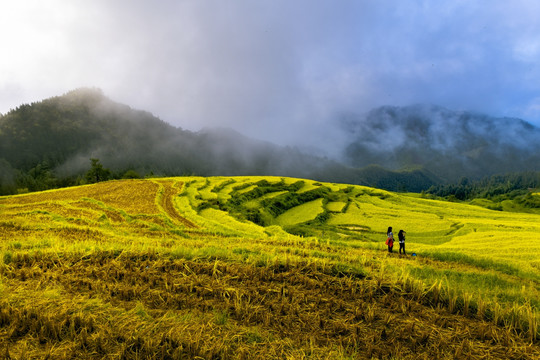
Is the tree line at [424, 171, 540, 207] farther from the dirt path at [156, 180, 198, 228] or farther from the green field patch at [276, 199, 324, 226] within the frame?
the dirt path at [156, 180, 198, 228]

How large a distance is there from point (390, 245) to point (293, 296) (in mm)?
8670

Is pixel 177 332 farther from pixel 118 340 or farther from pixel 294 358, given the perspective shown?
pixel 294 358

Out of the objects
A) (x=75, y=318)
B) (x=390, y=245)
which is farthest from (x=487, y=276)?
(x=75, y=318)

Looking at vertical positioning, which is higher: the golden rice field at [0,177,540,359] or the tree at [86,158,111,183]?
the tree at [86,158,111,183]

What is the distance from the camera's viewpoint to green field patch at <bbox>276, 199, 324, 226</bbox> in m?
29.7

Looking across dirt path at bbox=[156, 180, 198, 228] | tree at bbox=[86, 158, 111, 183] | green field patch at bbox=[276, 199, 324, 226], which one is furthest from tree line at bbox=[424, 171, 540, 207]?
tree at bbox=[86, 158, 111, 183]

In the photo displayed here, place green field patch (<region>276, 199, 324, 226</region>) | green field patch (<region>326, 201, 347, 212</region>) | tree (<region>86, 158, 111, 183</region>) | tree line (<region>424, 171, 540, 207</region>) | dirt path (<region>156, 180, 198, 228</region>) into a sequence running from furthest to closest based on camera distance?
tree line (<region>424, 171, 540, 207</region>) → tree (<region>86, 158, 111, 183</region>) → green field patch (<region>326, 201, 347, 212</region>) → green field patch (<region>276, 199, 324, 226</region>) → dirt path (<region>156, 180, 198, 228</region>)

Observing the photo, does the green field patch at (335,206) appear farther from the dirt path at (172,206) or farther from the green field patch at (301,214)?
the dirt path at (172,206)

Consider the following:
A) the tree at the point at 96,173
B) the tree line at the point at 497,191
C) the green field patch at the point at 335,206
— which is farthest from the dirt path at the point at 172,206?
the tree line at the point at 497,191

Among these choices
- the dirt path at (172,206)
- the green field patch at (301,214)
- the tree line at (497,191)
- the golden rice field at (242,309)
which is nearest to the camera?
the golden rice field at (242,309)

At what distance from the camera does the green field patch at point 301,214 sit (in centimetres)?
2965

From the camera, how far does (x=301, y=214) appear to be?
31.9 metres

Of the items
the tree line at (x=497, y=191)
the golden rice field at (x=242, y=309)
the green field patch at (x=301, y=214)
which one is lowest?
the green field patch at (x=301, y=214)

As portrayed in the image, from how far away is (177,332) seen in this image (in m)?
3.48
